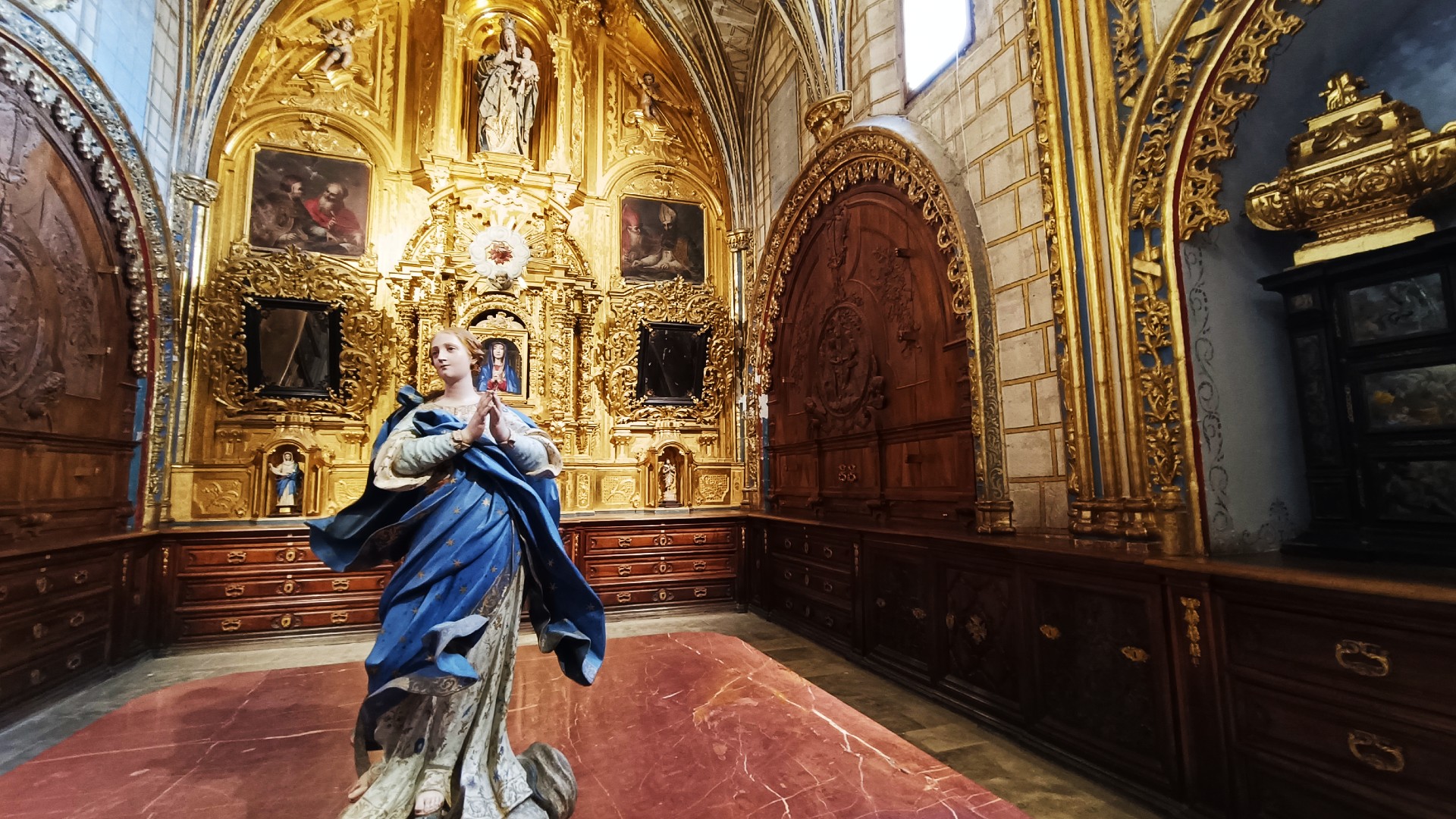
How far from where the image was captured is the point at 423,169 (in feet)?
26.0

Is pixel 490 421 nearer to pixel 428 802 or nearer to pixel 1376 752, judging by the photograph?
pixel 428 802

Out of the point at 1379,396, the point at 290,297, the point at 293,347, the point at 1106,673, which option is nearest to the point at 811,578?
the point at 1106,673

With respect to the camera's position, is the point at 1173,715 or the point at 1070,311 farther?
the point at 1070,311

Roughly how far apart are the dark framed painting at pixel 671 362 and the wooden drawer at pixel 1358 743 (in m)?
6.50

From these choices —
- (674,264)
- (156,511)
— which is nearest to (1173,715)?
(674,264)

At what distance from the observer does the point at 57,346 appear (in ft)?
16.4

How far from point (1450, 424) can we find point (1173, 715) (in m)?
1.78

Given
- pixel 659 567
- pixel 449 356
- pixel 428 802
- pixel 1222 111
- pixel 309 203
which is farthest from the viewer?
pixel 659 567

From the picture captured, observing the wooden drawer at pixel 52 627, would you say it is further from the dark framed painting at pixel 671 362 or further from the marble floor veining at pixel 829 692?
the dark framed painting at pixel 671 362

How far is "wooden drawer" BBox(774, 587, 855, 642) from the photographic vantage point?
5.75m

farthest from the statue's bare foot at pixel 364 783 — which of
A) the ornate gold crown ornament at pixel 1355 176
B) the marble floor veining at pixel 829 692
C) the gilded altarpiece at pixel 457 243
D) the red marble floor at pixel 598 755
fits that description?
the gilded altarpiece at pixel 457 243

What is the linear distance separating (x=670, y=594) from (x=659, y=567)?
34 cm

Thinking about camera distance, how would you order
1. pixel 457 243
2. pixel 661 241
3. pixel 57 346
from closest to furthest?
pixel 57 346, pixel 457 243, pixel 661 241

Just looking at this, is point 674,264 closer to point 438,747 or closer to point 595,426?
point 595,426
